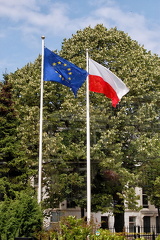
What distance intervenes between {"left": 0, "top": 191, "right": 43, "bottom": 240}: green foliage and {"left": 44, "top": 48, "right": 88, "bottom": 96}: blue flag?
6702 mm

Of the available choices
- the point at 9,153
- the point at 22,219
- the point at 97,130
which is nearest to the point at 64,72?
the point at 22,219

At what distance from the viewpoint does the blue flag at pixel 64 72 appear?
22844 mm

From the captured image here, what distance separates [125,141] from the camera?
34.4 m

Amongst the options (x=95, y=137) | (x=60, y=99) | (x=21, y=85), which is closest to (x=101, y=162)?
(x=95, y=137)

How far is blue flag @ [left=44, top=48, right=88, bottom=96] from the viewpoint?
22.8 m

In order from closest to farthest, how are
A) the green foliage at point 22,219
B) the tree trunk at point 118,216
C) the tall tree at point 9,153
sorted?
1. the green foliage at point 22,219
2. the tall tree at point 9,153
3. the tree trunk at point 118,216

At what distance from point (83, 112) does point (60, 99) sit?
375 centimetres

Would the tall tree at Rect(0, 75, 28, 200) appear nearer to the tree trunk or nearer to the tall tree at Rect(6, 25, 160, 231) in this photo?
the tall tree at Rect(6, 25, 160, 231)

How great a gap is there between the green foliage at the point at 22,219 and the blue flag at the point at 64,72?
670cm

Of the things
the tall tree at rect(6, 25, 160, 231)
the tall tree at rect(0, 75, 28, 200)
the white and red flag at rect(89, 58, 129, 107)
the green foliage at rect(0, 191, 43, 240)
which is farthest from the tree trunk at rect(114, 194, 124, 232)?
the green foliage at rect(0, 191, 43, 240)

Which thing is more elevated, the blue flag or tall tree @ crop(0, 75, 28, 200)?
the blue flag

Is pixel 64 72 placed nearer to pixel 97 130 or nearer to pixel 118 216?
pixel 97 130

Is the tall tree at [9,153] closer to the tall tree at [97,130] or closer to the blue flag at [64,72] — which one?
the tall tree at [97,130]

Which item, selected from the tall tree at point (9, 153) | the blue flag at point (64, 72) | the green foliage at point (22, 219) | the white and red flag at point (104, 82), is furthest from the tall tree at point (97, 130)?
the green foliage at point (22, 219)
